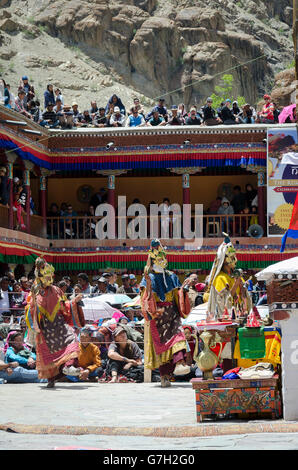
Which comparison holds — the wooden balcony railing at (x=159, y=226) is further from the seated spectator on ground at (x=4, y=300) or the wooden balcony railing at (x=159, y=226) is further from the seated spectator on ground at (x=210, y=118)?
the seated spectator on ground at (x=4, y=300)

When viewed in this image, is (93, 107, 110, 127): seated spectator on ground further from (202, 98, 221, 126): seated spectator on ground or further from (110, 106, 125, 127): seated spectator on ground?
(202, 98, 221, 126): seated spectator on ground

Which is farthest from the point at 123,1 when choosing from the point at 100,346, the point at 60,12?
the point at 100,346

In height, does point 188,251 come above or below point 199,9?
below

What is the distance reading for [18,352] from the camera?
14289 mm

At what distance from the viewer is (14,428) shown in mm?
8234

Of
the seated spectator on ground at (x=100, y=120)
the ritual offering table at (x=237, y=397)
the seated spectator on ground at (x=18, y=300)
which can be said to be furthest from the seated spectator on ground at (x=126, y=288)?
the ritual offering table at (x=237, y=397)

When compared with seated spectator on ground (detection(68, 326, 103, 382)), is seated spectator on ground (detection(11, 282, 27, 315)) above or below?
above

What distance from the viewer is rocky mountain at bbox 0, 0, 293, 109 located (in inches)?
2146

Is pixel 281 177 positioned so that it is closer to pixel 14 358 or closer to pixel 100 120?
pixel 100 120

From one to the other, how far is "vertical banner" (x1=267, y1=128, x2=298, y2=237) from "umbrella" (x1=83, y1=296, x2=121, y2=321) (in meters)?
8.30

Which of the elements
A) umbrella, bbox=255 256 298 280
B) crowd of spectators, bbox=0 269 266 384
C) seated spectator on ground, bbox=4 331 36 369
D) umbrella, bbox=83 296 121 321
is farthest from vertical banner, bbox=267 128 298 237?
umbrella, bbox=255 256 298 280

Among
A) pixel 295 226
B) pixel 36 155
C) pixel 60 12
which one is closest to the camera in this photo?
pixel 295 226

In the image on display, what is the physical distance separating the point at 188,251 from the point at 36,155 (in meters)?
4.42
